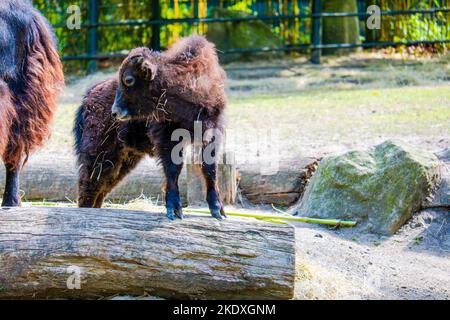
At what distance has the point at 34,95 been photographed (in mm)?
5457

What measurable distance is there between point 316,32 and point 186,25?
8.93 feet

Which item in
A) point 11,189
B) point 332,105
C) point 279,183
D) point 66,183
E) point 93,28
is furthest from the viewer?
point 93,28

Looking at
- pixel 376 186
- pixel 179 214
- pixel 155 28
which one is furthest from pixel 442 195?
pixel 155 28

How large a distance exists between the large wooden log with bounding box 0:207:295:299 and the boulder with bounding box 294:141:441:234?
2.06m

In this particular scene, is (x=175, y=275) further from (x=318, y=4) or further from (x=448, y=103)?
(x=318, y=4)

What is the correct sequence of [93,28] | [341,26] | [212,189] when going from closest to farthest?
1. [212,189]
2. [93,28]
3. [341,26]

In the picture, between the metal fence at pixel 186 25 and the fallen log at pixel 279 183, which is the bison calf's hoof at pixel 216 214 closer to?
the fallen log at pixel 279 183

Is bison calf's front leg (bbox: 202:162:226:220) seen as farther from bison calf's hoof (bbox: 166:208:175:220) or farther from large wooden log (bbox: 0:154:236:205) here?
Result: large wooden log (bbox: 0:154:236:205)

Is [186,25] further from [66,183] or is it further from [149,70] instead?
[149,70]

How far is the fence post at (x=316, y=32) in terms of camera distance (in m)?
14.1

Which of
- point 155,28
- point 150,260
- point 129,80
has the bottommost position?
point 150,260

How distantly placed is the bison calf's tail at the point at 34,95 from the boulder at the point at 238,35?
947cm

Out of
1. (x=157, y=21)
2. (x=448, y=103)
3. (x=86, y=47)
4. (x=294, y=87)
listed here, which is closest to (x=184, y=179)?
(x=448, y=103)

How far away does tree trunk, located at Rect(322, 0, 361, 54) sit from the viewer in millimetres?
15031
